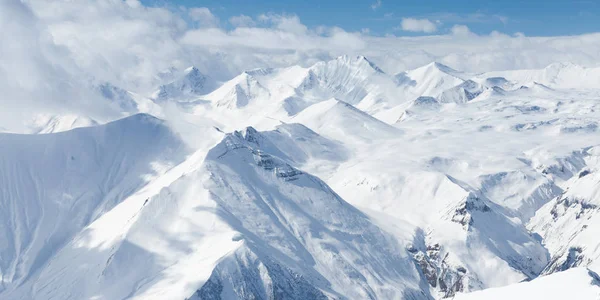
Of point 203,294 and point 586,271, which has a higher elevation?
point 586,271

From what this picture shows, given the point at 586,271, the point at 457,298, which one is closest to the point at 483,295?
the point at 457,298

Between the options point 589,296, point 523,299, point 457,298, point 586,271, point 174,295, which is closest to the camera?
point 589,296

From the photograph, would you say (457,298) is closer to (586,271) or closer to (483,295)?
(483,295)

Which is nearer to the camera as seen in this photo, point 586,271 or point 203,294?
point 586,271

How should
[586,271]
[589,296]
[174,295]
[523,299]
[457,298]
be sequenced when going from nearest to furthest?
1. [589,296]
2. [523,299]
3. [586,271]
4. [457,298]
5. [174,295]

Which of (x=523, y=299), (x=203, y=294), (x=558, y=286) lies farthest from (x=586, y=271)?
(x=203, y=294)

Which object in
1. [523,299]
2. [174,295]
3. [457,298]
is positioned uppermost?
[523,299]

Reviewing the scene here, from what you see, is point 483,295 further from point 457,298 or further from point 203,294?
point 203,294
